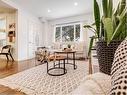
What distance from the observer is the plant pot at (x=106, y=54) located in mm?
980

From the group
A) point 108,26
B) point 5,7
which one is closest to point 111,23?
point 108,26

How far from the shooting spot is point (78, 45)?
20.4 feet

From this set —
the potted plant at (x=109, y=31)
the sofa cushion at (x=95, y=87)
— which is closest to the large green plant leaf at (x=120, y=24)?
the potted plant at (x=109, y=31)

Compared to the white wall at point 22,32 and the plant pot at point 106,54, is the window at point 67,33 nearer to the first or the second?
the white wall at point 22,32

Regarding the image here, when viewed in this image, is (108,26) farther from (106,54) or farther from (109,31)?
(106,54)

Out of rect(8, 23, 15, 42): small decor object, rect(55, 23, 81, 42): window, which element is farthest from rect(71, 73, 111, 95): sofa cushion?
rect(55, 23, 81, 42): window

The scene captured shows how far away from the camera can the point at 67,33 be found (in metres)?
7.25

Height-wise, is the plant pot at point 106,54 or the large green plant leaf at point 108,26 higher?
the large green plant leaf at point 108,26

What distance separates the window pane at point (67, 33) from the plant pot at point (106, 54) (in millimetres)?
6009

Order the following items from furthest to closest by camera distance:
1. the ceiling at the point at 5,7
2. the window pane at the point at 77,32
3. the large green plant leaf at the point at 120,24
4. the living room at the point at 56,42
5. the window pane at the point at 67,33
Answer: the window pane at the point at 67,33 → the window pane at the point at 77,32 → the ceiling at the point at 5,7 → the living room at the point at 56,42 → the large green plant leaf at the point at 120,24

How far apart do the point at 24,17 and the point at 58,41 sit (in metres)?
2.61

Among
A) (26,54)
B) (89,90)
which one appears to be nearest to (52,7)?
(26,54)

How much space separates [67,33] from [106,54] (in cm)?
632

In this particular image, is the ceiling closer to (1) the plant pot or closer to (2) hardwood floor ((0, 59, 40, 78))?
(2) hardwood floor ((0, 59, 40, 78))
